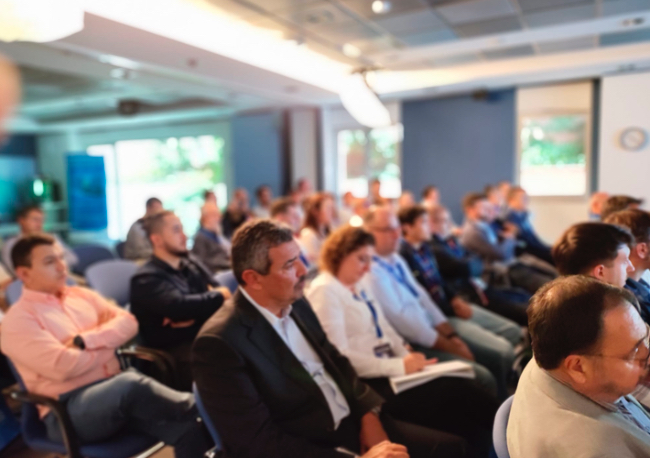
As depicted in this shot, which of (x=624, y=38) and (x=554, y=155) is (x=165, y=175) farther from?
(x=624, y=38)

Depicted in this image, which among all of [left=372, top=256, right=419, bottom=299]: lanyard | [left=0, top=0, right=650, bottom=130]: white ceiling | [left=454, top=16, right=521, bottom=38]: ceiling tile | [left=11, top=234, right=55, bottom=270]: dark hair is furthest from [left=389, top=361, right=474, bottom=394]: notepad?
[left=454, top=16, right=521, bottom=38]: ceiling tile

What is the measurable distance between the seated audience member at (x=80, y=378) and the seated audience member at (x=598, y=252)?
1562mm

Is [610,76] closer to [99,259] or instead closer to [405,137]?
[405,137]

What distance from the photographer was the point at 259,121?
8234 millimetres

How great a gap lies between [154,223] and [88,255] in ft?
9.71

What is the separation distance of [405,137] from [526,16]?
133 inches

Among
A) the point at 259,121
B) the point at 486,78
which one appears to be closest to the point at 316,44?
the point at 486,78

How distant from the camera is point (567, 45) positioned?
511cm

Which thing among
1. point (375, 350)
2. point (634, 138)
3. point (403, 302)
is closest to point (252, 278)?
point (375, 350)

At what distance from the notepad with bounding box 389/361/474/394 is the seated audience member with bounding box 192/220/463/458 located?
168 mm

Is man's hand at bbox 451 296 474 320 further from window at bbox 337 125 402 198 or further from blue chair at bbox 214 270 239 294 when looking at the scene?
window at bbox 337 125 402 198

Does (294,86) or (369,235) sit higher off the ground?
(294,86)

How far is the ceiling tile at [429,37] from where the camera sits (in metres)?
4.53

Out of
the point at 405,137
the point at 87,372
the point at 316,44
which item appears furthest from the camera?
the point at 405,137
